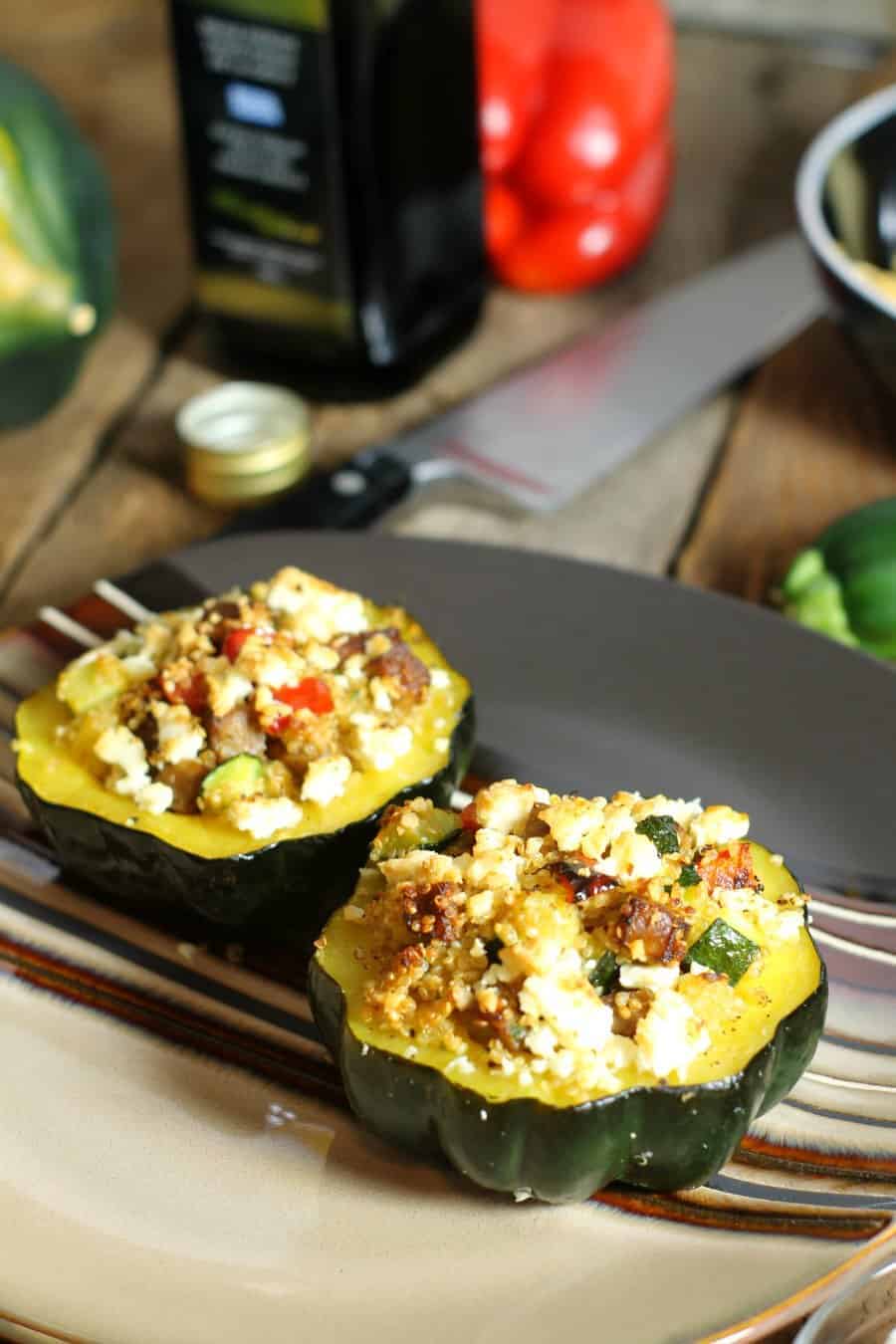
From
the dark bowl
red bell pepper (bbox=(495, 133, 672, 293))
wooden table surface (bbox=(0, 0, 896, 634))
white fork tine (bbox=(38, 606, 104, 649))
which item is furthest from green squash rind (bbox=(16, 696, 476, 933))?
red bell pepper (bbox=(495, 133, 672, 293))

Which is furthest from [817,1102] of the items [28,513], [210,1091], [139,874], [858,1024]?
[28,513]

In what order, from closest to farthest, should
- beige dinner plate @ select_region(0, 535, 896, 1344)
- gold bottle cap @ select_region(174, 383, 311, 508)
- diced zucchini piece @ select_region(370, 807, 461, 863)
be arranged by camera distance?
beige dinner plate @ select_region(0, 535, 896, 1344) → diced zucchini piece @ select_region(370, 807, 461, 863) → gold bottle cap @ select_region(174, 383, 311, 508)

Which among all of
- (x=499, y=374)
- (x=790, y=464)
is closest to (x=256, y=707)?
(x=790, y=464)

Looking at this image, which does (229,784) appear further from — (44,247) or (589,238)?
(589,238)

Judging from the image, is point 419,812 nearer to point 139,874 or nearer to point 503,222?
point 139,874

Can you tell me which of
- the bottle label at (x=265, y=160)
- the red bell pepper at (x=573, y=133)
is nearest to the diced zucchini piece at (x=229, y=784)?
the bottle label at (x=265, y=160)

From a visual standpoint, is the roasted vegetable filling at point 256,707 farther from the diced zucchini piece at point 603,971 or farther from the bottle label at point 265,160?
the bottle label at point 265,160

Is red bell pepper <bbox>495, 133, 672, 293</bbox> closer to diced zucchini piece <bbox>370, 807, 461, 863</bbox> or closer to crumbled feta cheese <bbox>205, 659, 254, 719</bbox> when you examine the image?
crumbled feta cheese <bbox>205, 659, 254, 719</bbox>
